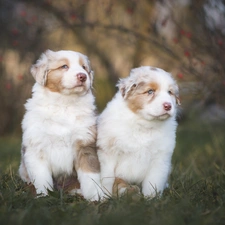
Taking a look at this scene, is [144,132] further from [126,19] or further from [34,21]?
[126,19]

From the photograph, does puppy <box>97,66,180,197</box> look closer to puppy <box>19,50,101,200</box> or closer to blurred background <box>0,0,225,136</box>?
puppy <box>19,50,101,200</box>

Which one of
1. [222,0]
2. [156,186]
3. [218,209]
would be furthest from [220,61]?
[218,209]

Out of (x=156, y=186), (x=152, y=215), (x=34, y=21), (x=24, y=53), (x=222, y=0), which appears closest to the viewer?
(x=152, y=215)

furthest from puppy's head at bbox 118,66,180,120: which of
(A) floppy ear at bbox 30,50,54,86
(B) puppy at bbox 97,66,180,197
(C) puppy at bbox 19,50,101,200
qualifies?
(A) floppy ear at bbox 30,50,54,86

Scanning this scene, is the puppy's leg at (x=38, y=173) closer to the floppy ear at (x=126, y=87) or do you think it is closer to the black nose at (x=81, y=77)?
the black nose at (x=81, y=77)

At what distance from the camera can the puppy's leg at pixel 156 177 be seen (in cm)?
457

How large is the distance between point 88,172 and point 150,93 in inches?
40.6

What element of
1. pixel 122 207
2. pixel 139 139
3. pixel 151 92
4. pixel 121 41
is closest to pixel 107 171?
pixel 139 139

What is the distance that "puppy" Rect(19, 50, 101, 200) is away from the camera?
448cm

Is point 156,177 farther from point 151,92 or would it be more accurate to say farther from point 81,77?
point 81,77

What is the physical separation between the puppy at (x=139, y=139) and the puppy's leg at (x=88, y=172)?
0.27 feet

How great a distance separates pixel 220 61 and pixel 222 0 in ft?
2.82

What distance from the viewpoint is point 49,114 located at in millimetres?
4586

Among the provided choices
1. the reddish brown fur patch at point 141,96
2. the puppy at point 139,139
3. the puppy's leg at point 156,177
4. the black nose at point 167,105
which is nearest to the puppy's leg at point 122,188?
the puppy at point 139,139
